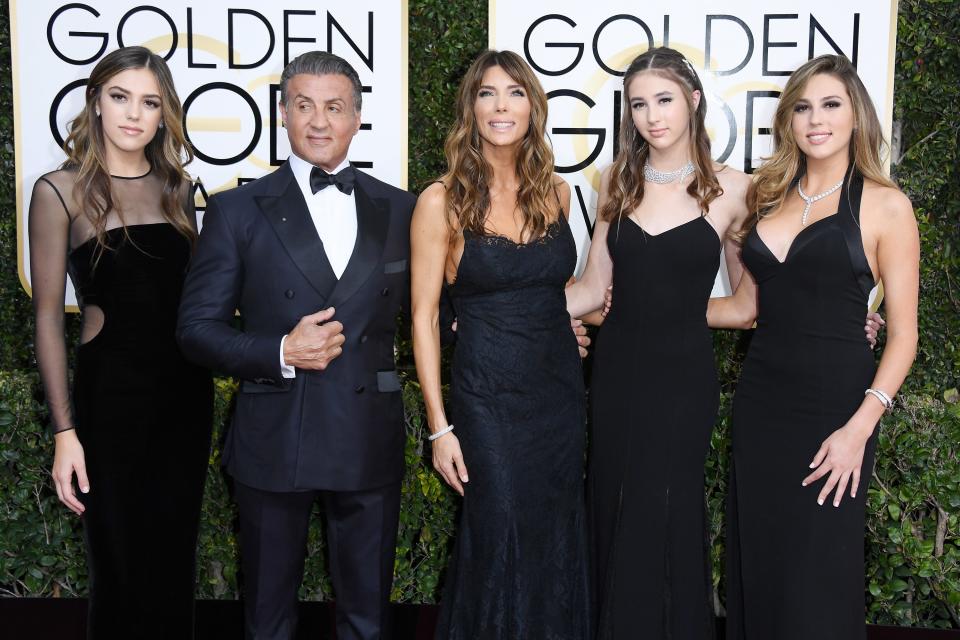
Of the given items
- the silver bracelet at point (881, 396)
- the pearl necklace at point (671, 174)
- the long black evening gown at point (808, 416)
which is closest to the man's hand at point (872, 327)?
the long black evening gown at point (808, 416)

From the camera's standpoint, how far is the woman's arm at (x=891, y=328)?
8.68ft

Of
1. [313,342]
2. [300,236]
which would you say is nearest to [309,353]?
[313,342]

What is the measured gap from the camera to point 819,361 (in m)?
2.71

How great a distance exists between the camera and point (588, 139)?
400cm

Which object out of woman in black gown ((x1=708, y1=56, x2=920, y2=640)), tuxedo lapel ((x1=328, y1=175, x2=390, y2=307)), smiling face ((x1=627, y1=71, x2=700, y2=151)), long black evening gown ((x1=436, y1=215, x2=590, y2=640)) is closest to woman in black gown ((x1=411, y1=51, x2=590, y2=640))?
long black evening gown ((x1=436, y1=215, x2=590, y2=640))

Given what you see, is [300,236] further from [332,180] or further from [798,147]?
[798,147]

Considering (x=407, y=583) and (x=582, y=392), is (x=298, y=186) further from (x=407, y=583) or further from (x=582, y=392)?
(x=407, y=583)

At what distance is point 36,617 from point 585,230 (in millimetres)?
2784

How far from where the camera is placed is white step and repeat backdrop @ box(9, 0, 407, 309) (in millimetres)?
3975

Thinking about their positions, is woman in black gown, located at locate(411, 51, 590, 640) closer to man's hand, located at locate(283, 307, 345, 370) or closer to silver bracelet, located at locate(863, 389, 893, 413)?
man's hand, located at locate(283, 307, 345, 370)

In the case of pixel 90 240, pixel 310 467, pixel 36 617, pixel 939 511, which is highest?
pixel 90 240

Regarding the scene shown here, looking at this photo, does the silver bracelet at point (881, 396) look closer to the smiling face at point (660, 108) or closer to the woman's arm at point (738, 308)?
the woman's arm at point (738, 308)

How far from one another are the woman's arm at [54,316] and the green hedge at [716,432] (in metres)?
0.84

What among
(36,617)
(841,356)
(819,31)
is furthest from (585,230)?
(36,617)
